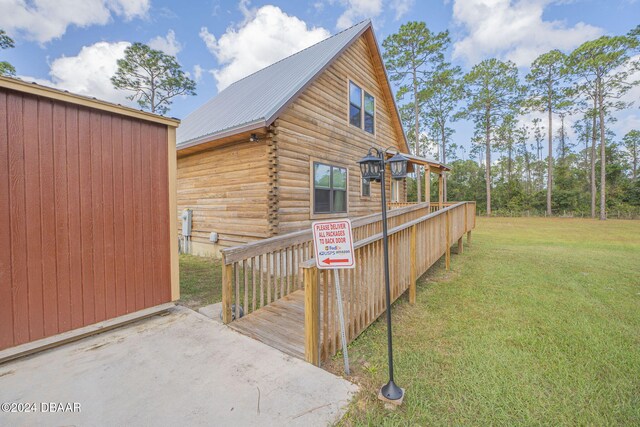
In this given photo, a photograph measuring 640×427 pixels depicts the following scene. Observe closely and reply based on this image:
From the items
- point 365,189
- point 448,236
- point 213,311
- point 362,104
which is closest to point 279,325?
point 213,311

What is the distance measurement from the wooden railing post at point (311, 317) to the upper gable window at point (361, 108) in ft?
23.8

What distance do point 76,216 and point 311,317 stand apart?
2975 mm

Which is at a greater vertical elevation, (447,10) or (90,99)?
(447,10)

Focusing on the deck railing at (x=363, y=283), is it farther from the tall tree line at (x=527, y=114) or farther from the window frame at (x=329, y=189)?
the tall tree line at (x=527, y=114)

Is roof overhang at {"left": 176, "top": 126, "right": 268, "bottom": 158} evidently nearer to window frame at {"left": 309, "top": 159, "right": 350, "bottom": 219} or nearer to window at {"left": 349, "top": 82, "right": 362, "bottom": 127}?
window frame at {"left": 309, "top": 159, "right": 350, "bottom": 219}

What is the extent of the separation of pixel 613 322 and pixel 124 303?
660cm

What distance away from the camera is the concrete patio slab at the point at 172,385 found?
1978 millimetres

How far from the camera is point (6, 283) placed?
2.64 m

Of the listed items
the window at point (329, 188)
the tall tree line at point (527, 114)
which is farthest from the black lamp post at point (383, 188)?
the tall tree line at point (527, 114)

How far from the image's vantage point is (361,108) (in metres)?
9.28

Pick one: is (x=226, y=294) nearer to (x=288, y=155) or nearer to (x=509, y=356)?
(x=509, y=356)

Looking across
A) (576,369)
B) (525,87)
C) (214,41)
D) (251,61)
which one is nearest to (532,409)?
(576,369)

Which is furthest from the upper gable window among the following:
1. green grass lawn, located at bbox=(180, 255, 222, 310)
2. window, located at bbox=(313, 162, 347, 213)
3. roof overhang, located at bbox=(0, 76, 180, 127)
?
roof overhang, located at bbox=(0, 76, 180, 127)

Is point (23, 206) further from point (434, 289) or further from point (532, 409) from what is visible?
point (434, 289)
